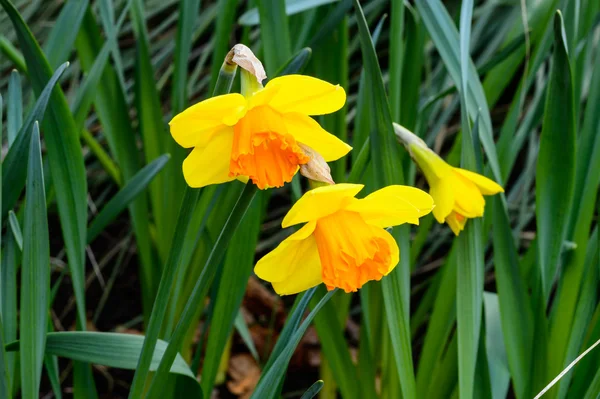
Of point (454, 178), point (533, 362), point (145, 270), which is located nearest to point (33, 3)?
point (145, 270)

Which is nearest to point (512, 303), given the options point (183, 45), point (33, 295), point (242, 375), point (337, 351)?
point (337, 351)

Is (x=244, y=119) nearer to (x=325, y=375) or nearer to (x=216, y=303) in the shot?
(x=216, y=303)

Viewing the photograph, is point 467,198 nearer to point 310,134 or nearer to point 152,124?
point 310,134

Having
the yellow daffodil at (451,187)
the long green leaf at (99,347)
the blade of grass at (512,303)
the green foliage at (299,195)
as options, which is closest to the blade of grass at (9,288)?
the green foliage at (299,195)

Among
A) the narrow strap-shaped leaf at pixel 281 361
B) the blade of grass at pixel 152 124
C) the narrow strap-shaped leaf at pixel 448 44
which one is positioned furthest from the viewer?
the blade of grass at pixel 152 124

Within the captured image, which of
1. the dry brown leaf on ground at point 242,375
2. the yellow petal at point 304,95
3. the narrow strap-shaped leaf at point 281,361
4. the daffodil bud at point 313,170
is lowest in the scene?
the dry brown leaf on ground at point 242,375

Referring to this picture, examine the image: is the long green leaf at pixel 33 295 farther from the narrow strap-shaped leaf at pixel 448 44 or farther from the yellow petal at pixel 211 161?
the narrow strap-shaped leaf at pixel 448 44

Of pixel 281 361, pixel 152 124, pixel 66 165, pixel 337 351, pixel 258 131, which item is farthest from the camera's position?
pixel 152 124
